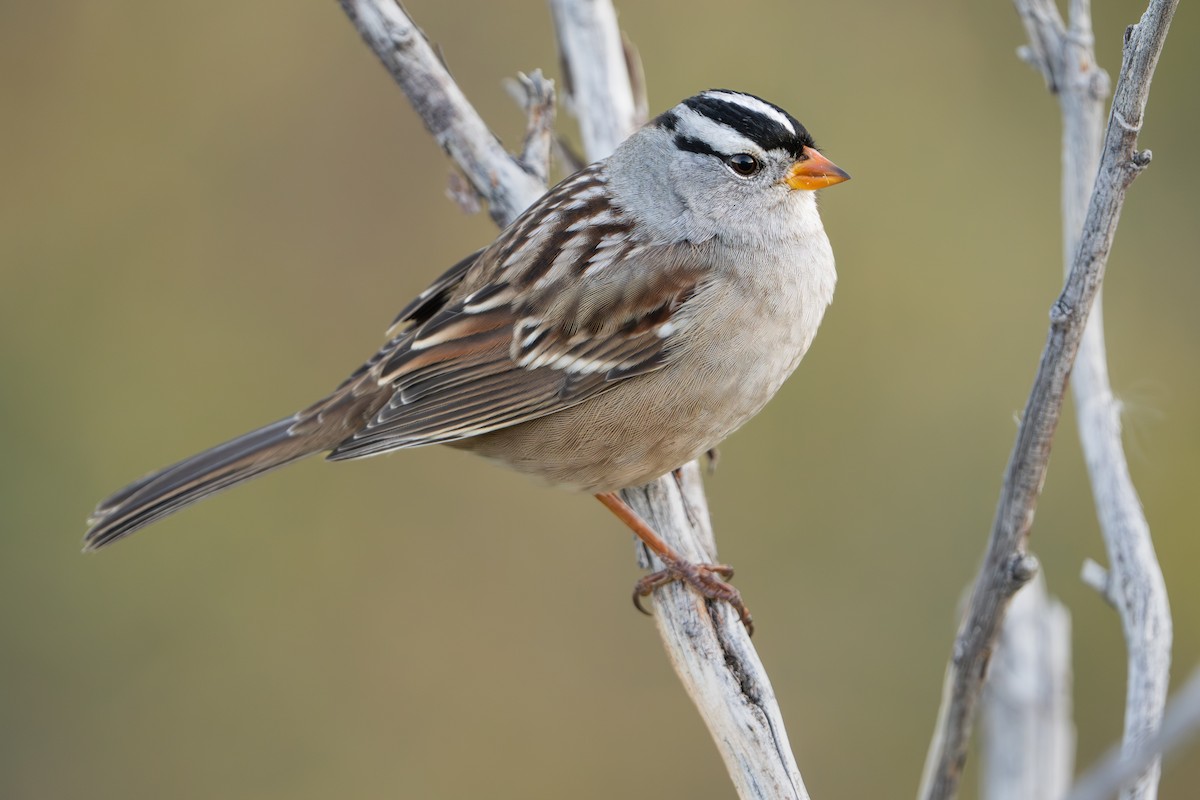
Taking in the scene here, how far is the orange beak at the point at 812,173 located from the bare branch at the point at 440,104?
2.38ft

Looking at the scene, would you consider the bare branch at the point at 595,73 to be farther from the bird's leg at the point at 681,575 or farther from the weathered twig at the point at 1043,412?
the weathered twig at the point at 1043,412

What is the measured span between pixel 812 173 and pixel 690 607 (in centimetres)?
115

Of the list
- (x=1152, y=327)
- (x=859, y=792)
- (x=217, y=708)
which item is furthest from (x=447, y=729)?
(x=1152, y=327)

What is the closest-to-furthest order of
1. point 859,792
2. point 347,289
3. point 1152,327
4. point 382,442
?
point 382,442, point 859,792, point 1152,327, point 347,289

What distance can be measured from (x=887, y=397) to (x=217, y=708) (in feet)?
9.00

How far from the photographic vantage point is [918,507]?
4.49 m

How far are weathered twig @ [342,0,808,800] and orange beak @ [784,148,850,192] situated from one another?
23.8 inches

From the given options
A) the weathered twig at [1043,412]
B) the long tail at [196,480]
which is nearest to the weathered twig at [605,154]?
the weathered twig at [1043,412]

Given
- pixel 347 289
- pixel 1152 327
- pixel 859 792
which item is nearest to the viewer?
pixel 859 792

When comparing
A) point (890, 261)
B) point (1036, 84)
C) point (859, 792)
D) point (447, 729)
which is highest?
point (1036, 84)

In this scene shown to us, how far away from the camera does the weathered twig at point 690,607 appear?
226cm

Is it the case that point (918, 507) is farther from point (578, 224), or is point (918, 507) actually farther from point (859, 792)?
point (578, 224)

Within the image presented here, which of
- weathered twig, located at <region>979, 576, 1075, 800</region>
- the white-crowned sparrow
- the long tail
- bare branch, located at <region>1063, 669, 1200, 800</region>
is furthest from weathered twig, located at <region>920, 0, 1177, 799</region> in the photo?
the long tail

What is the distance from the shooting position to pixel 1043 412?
78.7 inches
